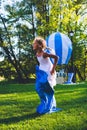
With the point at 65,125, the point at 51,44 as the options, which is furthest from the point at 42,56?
the point at 51,44

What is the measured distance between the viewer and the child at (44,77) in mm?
9227

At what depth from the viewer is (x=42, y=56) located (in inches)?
368

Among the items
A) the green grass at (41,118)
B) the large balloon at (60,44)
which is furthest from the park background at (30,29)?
the green grass at (41,118)

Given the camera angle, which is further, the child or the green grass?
the child

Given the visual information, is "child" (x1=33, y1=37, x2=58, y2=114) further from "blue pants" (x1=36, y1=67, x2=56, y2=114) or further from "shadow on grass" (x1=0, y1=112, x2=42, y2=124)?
"shadow on grass" (x1=0, y1=112, x2=42, y2=124)

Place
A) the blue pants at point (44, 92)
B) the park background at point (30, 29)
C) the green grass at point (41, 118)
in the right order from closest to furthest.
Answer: the green grass at point (41, 118) < the blue pants at point (44, 92) < the park background at point (30, 29)

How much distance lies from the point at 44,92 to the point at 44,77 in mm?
Result: 411

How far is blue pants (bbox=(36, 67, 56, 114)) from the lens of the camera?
9211 mm

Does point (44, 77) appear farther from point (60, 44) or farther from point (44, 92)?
point (60, 44)

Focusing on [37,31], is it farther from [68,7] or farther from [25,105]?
[25,105]

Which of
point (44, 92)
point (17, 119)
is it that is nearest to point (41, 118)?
point (17, 119)

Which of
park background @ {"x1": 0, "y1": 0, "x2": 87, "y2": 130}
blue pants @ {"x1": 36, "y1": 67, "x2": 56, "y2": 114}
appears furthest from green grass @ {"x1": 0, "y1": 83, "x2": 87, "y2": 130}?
park background @ {"x1": 0, "y1": 0, "x2": 87, "y2": 130}

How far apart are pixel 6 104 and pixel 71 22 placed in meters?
30.8

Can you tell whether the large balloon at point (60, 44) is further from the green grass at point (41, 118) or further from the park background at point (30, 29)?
the park background at point (30, 29)
